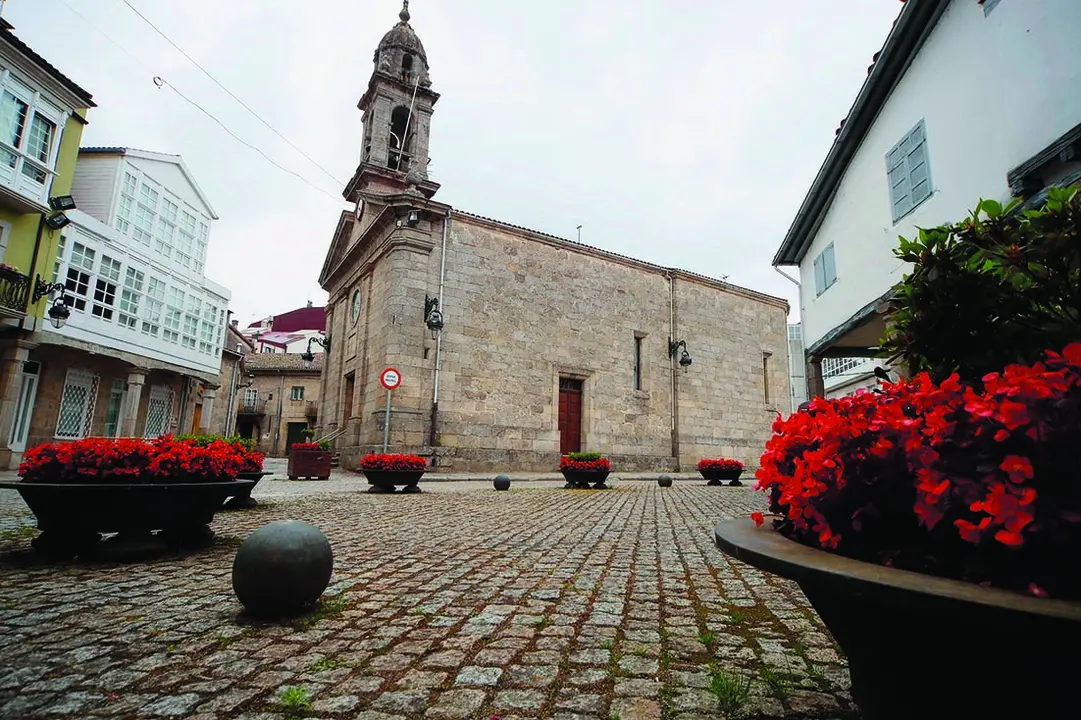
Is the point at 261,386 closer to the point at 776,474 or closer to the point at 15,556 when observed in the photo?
the point at 15,556

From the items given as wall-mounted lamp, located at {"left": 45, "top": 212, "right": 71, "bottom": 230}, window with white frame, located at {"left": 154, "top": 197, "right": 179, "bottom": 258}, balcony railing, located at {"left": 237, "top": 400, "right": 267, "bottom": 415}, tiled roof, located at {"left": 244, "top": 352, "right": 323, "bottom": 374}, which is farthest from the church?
balcony railing, located at {"left": 237, "top": 400, "right": 267, "bottom": 415}

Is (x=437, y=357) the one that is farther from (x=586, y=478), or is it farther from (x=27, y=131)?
(x=27, y=131)

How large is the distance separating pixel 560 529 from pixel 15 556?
193 inches

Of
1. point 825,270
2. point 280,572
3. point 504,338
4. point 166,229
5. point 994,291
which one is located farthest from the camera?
point 166,229

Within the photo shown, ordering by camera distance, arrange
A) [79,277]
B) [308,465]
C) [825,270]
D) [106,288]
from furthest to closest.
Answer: [106,288] → [79,277] → [308,465] → [825,270]

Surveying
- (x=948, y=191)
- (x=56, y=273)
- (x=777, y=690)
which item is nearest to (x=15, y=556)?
(x=777, y=690)

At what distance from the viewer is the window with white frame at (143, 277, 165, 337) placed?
65.5ft

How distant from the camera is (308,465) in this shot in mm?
13805

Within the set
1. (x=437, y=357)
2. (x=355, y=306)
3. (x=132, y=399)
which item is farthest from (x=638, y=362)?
(x=132, y=399)

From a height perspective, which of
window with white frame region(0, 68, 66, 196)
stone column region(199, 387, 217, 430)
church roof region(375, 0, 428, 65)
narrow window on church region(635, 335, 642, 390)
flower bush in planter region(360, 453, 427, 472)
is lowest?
flower bush in planter region(360, 453, 427, 472)

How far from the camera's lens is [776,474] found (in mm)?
2018

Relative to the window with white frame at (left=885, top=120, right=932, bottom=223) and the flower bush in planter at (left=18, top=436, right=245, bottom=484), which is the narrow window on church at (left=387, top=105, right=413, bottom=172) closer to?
the window with white frame at (left=885, top=120, right=932, bottom=223)

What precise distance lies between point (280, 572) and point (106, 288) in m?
20.5

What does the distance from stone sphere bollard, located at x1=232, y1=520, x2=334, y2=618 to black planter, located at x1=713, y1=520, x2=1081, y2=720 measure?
2.48 meters
